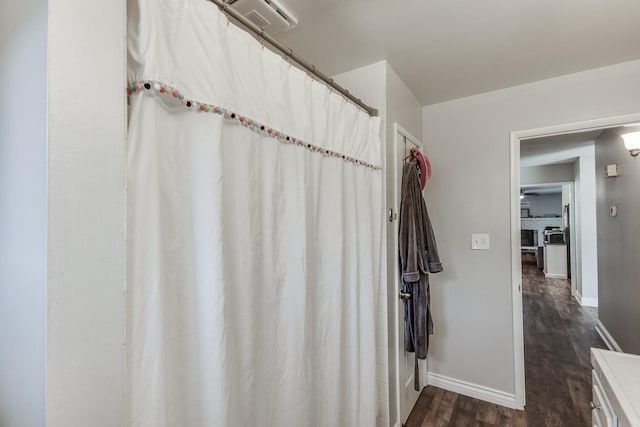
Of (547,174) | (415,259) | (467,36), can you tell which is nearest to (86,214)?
(415,259)

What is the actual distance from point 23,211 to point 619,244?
4306mm

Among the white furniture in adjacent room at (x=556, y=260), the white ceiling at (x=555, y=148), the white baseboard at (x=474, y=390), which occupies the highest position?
the white ceiling at (x=555, y=148)

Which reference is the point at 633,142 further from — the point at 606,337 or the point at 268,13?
the point at 268,13

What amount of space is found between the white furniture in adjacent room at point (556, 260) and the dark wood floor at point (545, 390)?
10.9 feet

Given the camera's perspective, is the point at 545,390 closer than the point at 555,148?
Yes

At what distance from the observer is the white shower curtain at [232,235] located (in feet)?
2.25

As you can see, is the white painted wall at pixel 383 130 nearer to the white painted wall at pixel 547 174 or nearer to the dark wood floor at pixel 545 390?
the dark wood floor at pixel 545 390

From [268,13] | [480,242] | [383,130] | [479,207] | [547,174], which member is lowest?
[480,242]

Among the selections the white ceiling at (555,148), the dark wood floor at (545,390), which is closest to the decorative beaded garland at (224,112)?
the dark wood floor at (545,390)

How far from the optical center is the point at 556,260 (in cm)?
698

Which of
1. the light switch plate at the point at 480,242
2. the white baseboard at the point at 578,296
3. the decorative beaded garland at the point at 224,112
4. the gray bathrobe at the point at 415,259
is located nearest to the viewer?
the decorative beaded garland at the point at 224,112

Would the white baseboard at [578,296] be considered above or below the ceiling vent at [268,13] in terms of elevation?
below

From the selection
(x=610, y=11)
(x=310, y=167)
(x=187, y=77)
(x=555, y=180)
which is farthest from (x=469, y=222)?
(x=555, y=180)

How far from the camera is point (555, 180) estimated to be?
5.52 meters
